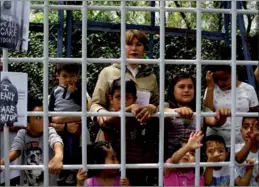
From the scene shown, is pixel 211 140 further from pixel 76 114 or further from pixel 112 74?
pixel 76 114

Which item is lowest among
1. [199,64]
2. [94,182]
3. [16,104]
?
[94,182]

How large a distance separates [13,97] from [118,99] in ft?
2.05

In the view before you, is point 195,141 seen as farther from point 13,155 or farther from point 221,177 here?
point 13,155

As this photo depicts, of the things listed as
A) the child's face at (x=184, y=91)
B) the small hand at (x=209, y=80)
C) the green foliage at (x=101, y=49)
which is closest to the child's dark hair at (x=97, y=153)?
the child's face at (x=184, y=91)

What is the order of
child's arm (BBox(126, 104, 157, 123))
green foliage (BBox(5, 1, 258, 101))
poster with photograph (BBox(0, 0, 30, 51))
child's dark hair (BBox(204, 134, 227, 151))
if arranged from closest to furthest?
poster with photograph (BBox(0, 0, 30, 51)), child's arm (BBox(126, 104, 157, 123)), child's dark hair (BBox(204, 134, 227, 151)), green foliage (BBox(5, 1, 258, 101))

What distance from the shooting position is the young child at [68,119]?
113 inches

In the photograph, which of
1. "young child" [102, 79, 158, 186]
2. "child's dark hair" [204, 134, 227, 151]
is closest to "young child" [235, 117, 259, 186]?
"child's dark hair" [204, 134, 227, 151]

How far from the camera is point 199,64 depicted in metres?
2.36

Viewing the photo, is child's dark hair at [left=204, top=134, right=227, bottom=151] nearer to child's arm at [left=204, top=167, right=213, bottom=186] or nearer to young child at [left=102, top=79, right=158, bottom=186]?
child's arm at [left=204, top=167, right=213, bottom=186]

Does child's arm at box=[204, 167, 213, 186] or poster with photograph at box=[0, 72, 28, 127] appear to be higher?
poster with photograph at box=[0, 72, 28, 127]

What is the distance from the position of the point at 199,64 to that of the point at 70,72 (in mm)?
880

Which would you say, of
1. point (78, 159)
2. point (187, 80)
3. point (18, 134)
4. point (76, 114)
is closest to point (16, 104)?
point (76, 114)

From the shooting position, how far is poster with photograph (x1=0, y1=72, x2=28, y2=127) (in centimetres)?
217

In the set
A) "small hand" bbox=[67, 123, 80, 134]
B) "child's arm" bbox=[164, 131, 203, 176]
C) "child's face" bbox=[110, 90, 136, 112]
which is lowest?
"child's arm" bbox=[164, 131, 203, 176]
